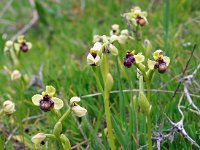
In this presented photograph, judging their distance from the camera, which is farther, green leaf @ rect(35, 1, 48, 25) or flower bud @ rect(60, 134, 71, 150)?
green leaf @ rect(35, 1, 48, 25)

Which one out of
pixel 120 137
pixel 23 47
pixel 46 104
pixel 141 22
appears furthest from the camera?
pixel 23 47

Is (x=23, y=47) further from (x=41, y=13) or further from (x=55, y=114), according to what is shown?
(x=41, y=13)

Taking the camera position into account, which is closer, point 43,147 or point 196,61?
point 43,147

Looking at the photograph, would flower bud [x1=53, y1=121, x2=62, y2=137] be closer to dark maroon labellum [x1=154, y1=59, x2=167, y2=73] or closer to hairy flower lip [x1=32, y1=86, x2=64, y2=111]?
hairy flower lip [x1=32, y1=86, x2=64, y2=111]

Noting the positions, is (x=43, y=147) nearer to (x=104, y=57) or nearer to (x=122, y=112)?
(x=122, y=112)

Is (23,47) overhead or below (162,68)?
overhead

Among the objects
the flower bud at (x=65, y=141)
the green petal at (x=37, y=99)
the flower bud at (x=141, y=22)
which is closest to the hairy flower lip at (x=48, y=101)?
the green petal at (x=37, y=99)

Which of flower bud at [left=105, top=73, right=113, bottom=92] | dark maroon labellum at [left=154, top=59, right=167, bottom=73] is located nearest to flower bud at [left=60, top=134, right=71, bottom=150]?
flower bud at [left=105, top=73, right=113, bottom=92]

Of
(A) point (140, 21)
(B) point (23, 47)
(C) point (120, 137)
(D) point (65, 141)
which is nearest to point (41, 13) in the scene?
(B) point (23, 47)

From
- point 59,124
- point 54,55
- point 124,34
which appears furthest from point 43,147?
point 54,55
